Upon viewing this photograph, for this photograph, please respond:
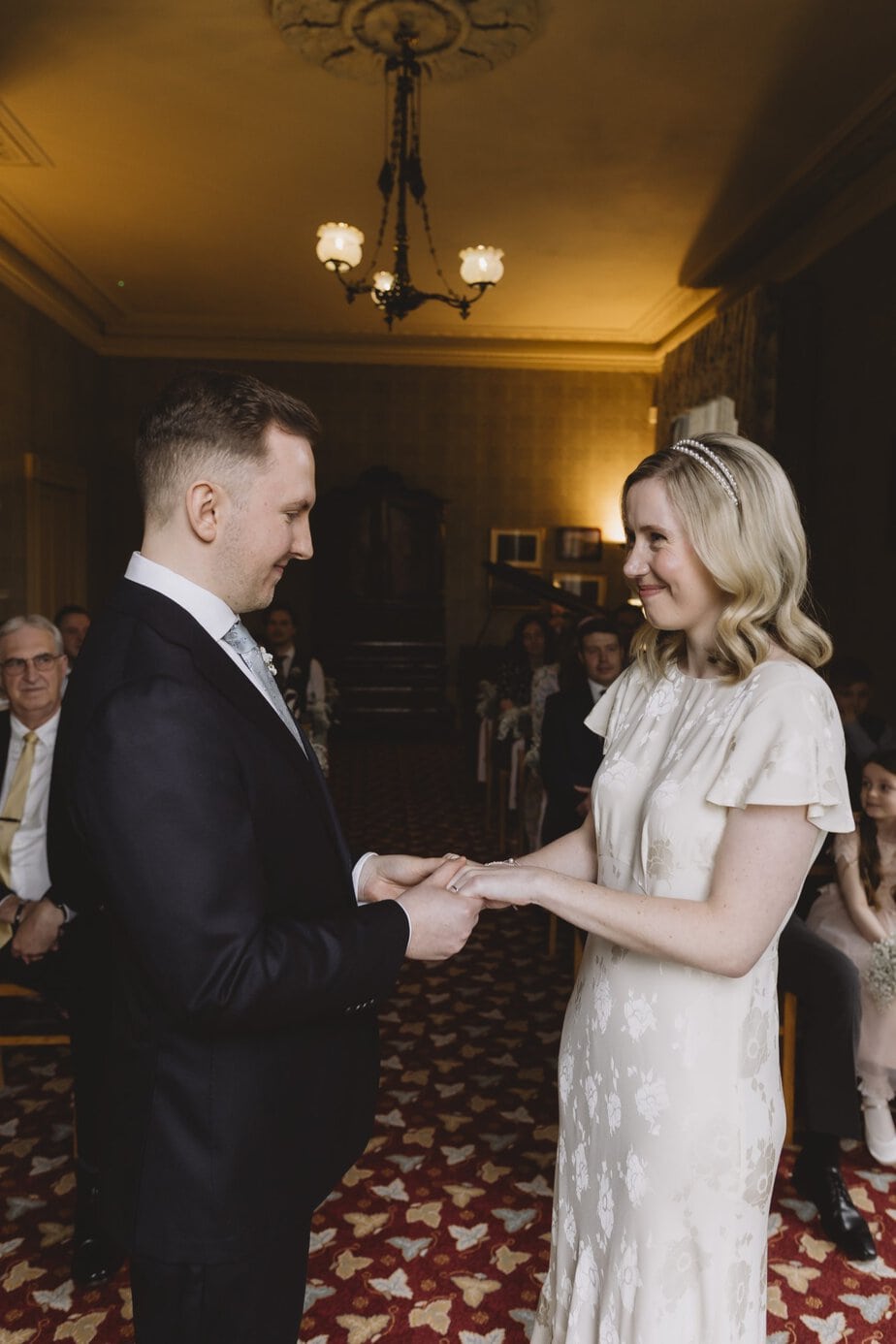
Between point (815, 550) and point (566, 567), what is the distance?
15.4 ft

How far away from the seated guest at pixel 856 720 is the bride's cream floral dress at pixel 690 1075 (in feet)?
9.15

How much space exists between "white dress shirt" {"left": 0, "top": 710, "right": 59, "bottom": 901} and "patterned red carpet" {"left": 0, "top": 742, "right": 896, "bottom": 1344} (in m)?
0.78

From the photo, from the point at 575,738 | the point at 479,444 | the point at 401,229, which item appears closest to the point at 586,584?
the point at 479,444

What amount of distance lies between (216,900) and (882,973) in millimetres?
2597

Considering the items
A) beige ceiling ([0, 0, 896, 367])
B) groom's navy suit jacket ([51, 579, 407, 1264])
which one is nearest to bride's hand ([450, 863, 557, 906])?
groom's navy suit jacket ([51, 579, 407, 1264])

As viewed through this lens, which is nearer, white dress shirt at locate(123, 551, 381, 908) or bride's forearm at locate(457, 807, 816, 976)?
white dress shirt at locate(123, 551, 381, 908)

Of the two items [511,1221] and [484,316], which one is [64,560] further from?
[511,1221]

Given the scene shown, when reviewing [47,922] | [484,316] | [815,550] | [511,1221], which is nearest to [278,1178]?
[511,1221]

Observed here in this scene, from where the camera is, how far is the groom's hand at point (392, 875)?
183cm

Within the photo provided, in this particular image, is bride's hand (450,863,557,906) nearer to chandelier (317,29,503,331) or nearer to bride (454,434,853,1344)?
bride (454,434,853,1344)

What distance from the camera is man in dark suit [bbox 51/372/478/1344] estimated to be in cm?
122

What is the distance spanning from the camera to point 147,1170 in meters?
1.34

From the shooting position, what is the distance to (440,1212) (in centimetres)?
282

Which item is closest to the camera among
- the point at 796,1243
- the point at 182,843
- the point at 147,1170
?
the point at 182,843
